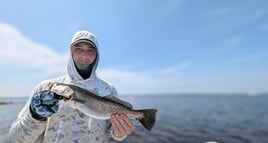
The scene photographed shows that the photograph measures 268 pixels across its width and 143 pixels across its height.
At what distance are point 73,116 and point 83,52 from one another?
113cm

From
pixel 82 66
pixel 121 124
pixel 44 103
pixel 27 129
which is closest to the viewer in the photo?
pixel 44 103

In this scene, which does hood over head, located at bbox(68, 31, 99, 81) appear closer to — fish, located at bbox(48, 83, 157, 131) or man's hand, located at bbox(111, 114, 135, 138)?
fish, located at bbox(48, 83, 157, 131)

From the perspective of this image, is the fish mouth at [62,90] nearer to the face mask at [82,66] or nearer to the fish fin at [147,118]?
the face mask at [82,66]

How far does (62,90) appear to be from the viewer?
9.80 ft

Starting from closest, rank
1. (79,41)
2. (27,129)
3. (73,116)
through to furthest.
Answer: (27,129)
(73,116)
(79,41)

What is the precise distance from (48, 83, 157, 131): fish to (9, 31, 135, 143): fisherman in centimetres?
9

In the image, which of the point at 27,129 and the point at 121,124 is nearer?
the point at 27,129

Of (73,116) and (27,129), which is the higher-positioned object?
(73,116)

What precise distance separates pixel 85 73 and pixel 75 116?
828mm

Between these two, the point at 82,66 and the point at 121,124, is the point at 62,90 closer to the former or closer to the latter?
the point at 82,66

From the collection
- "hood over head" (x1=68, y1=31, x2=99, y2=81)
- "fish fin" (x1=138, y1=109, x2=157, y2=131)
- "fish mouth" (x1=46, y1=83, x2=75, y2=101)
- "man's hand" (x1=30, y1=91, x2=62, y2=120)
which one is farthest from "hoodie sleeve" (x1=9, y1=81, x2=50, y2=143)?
"fish fin" (x1=138, y1=109, x2=157, y2=131)

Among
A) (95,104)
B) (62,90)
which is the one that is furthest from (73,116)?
(62,90)

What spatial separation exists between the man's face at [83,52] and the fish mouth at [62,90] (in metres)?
0.65

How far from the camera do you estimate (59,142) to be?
3082 millimetres
